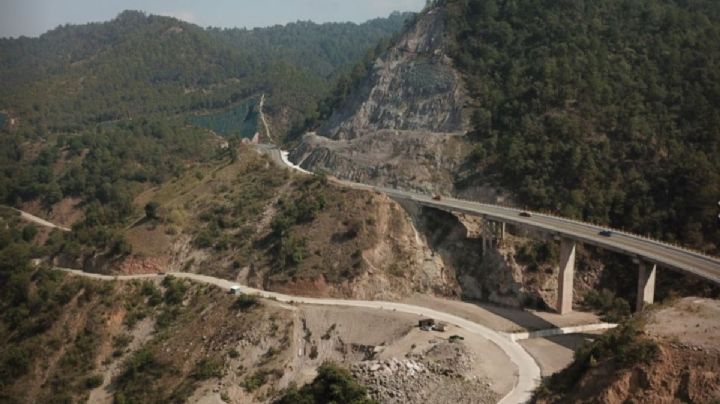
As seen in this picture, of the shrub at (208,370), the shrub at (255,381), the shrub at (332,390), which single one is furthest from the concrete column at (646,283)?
the shrub at (208,370)

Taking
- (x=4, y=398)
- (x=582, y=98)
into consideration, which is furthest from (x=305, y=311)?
(x=582, y=98)

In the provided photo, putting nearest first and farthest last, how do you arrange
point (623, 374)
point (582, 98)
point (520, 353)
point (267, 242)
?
point (623, 374), point (520, 353), point (267, 242), point (582, 98)

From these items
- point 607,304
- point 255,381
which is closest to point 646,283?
point 607,304

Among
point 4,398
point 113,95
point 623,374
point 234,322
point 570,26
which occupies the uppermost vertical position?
point 570,26

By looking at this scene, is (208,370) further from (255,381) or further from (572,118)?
(572,118)

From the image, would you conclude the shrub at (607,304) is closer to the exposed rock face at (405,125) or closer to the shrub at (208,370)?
the exposed rock face at (405,125)

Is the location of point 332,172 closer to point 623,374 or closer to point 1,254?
point 1,254
